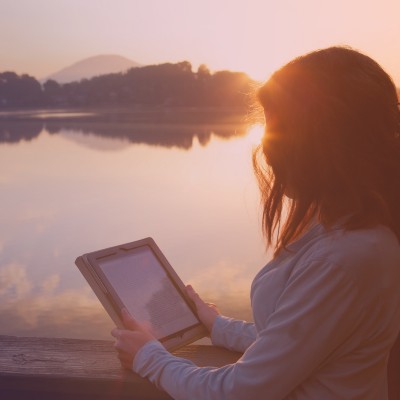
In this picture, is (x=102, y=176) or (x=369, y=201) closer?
(x=369, y=201)

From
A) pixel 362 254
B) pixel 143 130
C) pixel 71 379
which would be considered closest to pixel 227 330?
pixel 71 379

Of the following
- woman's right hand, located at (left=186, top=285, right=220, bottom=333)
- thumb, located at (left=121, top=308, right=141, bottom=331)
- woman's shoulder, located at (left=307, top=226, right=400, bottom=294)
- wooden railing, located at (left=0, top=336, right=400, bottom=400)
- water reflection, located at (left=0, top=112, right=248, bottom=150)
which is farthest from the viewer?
water reflection, located at (left=0, top=112, right=248, bottom=150)

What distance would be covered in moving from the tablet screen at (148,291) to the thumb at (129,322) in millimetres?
42

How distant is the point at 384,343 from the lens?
1.19 metres

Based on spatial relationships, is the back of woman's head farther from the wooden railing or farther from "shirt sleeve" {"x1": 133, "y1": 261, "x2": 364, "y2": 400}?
the wooden railing

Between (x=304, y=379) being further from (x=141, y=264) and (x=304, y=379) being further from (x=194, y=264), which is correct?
(x=194, y=264)

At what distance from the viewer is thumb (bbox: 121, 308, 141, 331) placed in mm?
1426

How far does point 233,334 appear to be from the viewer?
150 cm

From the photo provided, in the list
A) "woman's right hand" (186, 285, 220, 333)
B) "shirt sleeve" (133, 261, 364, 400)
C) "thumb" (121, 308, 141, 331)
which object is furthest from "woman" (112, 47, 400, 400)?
"woman's right hand" (186, 285, 220, 333)

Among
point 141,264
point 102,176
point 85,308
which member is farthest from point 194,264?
point 102,176

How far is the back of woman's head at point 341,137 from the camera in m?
1.17

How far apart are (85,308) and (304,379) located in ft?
24.7

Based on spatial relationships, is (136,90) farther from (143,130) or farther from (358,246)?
(358,246)

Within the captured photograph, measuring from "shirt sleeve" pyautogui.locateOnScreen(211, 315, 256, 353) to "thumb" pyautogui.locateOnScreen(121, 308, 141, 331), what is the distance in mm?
198
